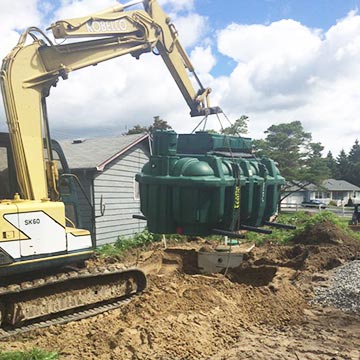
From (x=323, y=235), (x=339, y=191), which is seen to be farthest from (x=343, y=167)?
(x=323, y=235)

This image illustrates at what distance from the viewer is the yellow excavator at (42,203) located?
5852 mm

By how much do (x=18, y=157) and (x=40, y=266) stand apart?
1.55 m

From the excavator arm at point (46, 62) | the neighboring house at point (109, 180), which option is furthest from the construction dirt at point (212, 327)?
the neighboring house at point (109, 180)

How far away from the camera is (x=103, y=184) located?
1362 centimetres

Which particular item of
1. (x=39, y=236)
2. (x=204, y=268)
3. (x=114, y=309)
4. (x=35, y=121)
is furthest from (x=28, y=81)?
(x=204, y=268)

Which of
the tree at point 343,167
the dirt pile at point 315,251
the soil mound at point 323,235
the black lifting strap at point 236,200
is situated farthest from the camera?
the tree at point 343,167

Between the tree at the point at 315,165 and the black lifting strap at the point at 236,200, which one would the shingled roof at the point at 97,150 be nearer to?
the black lifting strap at the point at 236,200

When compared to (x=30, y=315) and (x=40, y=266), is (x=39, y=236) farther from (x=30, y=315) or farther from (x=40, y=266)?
(x=30, y=315)

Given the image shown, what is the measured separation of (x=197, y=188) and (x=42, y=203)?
2.10m

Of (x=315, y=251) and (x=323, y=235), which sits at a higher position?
(x=323, y=235)

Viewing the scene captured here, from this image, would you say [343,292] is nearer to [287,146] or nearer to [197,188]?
[197,188]

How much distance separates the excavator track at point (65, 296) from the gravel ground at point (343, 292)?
2983 mm

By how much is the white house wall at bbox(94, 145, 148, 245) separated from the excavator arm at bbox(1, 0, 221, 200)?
585 centimetres

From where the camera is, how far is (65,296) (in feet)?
20.9
